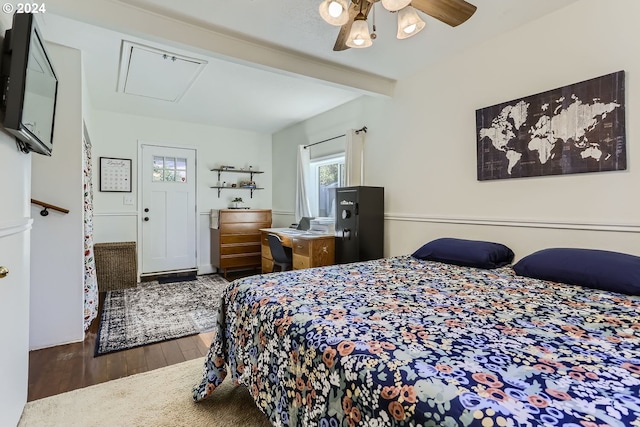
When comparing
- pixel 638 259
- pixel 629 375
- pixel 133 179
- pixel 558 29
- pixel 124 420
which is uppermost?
pixel 558 29

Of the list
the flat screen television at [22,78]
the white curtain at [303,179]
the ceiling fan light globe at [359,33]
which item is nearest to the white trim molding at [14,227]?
the flat screen television at [22,78]

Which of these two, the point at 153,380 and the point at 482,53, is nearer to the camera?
the point at 153,380

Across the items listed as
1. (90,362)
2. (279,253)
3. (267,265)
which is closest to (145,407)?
(90,362)

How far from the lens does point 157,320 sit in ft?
9.74

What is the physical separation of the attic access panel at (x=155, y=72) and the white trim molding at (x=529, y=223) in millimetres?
2508

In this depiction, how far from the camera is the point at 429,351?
923 millimetres

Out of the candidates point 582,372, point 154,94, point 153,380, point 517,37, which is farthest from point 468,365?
point 154,94

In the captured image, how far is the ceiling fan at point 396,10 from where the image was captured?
1520 millimetres

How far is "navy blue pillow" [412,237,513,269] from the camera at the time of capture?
2168mm

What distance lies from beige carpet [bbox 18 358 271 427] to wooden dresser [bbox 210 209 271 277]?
2692mm

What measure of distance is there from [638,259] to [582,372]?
1245mm

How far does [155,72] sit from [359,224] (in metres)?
2.49

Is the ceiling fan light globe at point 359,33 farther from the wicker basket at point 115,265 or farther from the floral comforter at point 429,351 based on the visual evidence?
the wicker basket at point 115,265

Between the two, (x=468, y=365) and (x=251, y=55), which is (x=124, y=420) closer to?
(x=468, y=365)
